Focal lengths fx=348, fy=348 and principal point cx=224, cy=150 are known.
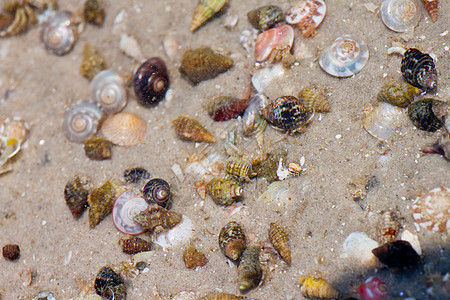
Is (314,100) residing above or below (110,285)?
above

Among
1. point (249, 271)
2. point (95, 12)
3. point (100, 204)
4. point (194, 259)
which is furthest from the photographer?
point (95, 12)

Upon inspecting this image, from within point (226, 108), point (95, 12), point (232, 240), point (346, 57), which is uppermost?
point (346, 57)

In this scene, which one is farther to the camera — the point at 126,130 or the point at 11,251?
the point at 126,130

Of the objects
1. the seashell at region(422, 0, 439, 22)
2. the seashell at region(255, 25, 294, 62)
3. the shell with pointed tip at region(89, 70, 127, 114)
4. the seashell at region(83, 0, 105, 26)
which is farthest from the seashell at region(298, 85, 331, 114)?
the seashell at region(83, 0, 105, 26)

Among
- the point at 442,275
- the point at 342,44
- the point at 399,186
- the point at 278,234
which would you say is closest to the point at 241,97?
the point at 342,44

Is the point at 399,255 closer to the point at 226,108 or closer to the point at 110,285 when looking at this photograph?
the point at 226,108

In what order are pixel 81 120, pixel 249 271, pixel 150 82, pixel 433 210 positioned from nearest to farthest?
pixel 433 210 < pixel 249 271 < pixel 150 82 < pixel 81 120

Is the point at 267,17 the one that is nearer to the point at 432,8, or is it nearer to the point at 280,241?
the point at 432,8

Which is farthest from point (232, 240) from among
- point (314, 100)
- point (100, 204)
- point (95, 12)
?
point (95, 12)
